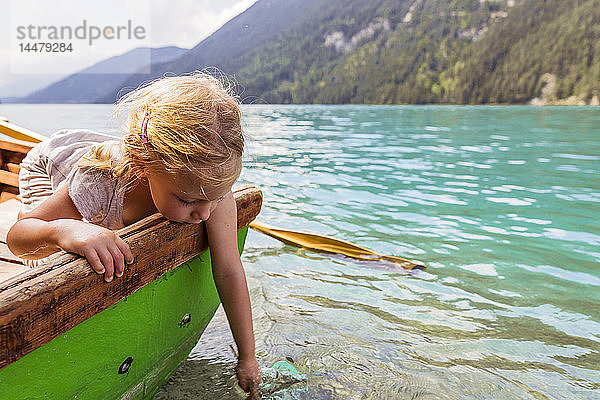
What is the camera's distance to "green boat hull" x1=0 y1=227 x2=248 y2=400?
1196mm

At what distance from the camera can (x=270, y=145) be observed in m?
15.1

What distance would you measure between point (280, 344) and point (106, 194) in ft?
4.41

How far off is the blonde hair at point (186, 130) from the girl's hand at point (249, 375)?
1.00 metres

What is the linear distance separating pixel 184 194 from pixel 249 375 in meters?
1.05

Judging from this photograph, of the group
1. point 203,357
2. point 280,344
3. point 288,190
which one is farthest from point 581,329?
point 288,190

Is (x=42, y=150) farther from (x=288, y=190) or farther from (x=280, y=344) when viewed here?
(x=288, y=190)

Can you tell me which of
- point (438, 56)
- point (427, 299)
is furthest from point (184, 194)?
point (438, 56)

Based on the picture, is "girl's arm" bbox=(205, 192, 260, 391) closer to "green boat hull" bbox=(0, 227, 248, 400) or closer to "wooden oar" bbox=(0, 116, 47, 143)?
"green boat hull" bbox=(0, 227, 248, 400)

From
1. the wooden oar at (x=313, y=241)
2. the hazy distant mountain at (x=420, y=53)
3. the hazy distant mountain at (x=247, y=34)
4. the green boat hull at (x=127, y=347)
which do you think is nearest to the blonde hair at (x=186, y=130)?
the green boat hull at (x=127, y=347)

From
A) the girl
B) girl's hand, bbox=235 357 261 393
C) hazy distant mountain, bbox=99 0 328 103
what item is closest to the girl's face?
the girl

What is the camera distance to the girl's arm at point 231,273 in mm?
1937

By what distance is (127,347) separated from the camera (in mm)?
1627

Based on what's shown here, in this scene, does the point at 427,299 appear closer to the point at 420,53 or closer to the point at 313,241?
the point at 313,241

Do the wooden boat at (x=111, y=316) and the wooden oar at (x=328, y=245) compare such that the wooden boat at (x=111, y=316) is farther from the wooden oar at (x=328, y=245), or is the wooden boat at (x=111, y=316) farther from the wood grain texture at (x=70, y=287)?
the wooden oar at (x=328, y=245)
